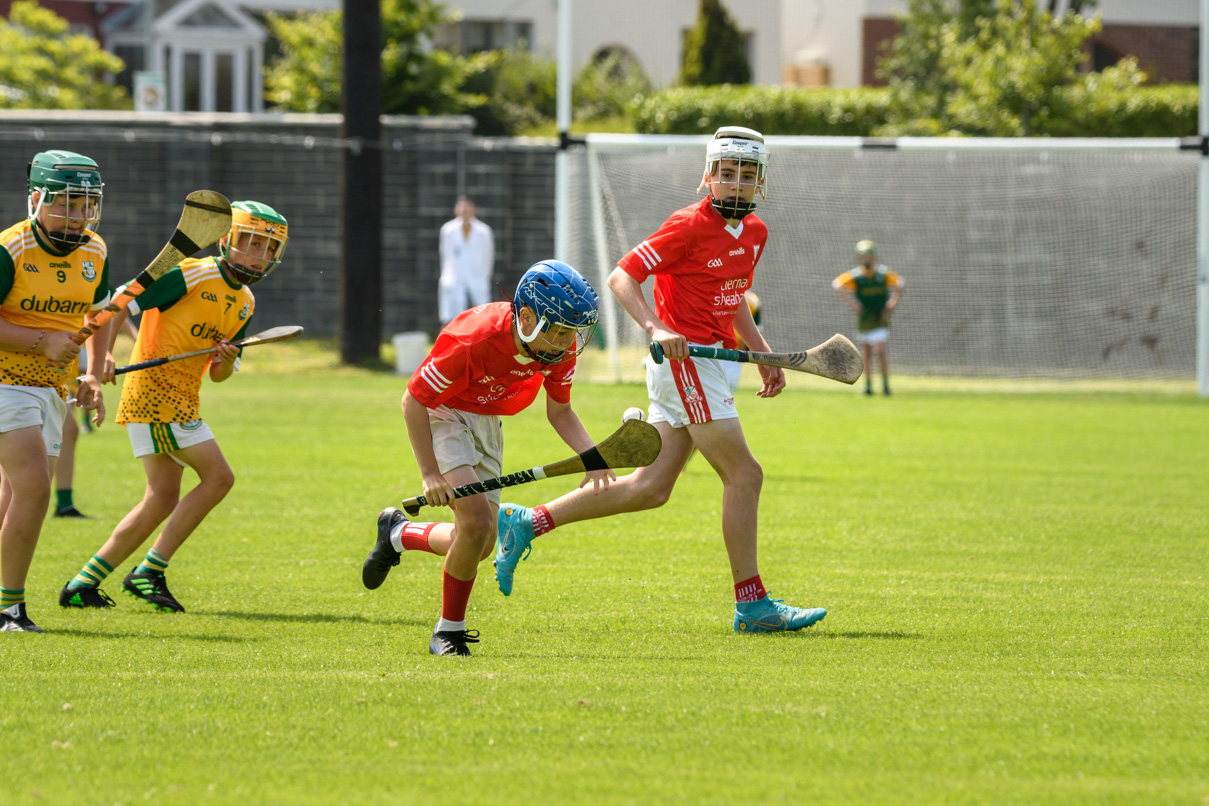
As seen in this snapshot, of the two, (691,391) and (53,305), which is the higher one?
(53,305)

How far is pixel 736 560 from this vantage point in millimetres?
5699

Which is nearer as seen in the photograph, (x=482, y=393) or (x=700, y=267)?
(x=482, y=393)

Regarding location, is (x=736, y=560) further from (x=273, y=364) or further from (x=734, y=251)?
(x=273, y=364)

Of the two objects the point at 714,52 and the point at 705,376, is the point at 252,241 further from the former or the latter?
the point at 714,52

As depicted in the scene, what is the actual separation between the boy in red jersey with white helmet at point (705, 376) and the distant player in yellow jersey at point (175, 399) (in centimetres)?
147

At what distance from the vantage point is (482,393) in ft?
17.0

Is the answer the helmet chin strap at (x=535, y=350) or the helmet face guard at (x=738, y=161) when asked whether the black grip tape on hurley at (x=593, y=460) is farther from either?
the helmet face guard at (x=738, y=161)

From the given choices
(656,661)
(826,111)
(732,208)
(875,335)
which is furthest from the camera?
(826,111)

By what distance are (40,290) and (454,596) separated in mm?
2199

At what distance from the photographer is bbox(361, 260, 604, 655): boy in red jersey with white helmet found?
15.8 ft

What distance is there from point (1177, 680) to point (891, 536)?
11.0 feet

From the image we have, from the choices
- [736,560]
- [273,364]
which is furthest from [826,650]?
[273,364]

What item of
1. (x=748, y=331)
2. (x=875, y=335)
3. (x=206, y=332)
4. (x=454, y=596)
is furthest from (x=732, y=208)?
(x=875, y=335)

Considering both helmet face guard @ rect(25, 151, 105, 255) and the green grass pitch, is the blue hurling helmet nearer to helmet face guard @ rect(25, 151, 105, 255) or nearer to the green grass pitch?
the green grass pitch
